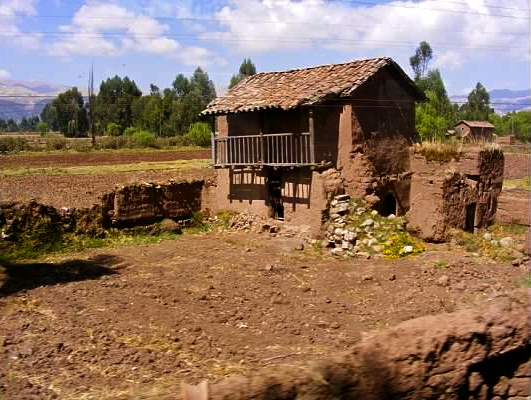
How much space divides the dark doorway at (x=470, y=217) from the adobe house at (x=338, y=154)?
1.3 inches

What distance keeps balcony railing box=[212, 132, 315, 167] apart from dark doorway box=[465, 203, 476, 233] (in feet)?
15.5

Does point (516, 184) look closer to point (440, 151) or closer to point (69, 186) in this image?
point (440, 151)

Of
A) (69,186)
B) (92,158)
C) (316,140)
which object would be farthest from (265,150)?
(92,158)

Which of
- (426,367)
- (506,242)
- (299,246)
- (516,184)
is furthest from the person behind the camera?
(516,184)

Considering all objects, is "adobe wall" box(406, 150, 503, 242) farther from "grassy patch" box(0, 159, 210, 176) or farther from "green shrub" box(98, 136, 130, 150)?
"green shrub" box(98, 136, 130, 150)

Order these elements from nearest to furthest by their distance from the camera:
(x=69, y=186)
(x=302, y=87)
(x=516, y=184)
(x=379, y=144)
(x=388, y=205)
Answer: (x=379, y=144)
(x=302, y=87)
(x=388, y=205)
(x=69, y=186)
(x=516, y=184)

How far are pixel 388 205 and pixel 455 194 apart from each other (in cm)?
261

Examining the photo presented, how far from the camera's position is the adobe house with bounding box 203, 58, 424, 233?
18.0 metres

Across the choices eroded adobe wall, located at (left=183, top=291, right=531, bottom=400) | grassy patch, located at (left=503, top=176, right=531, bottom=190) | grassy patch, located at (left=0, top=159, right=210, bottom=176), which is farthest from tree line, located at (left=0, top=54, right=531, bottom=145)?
eroded adobe wall, located at (left=183, top=291, right=531, bottom=400)

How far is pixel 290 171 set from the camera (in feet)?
62.4

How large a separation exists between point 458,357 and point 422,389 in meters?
0.52

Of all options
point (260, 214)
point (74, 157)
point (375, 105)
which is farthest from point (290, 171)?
point (74, 157)

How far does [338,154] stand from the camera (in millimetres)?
18172

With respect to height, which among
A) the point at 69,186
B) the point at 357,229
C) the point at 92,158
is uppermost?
the point at 92,158
